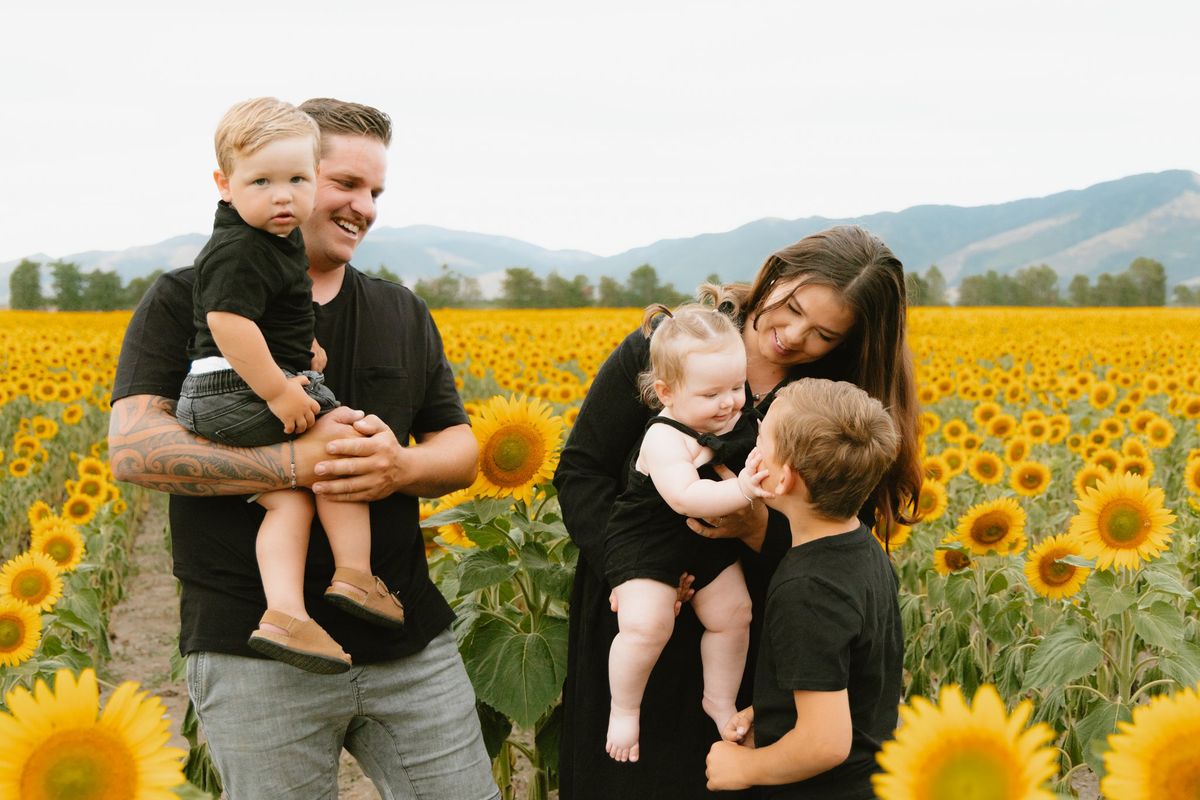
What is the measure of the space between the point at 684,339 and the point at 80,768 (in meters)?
1.50

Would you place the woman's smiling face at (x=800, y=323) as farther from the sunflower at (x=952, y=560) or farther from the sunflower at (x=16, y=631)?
the sunflower at (x=16, y=631)

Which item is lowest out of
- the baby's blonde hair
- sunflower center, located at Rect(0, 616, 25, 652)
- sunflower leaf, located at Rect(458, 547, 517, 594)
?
sunflower center, located at Rect(0, 616, 25, 652)

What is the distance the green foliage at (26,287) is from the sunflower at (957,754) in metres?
60.5

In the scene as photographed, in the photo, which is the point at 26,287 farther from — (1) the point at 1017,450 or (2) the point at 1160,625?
(2) the point at 1160,625

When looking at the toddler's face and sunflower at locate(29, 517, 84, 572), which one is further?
sunflower at locate(29, 517, 84, 572)

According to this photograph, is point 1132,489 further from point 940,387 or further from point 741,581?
point 940,387

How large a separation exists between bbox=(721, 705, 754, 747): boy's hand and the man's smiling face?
A: 1.43m

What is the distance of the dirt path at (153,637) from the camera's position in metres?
4.98

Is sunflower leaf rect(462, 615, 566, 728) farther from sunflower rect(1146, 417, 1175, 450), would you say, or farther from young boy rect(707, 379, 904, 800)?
sunflower rect(1146, 417, 1175, 450)

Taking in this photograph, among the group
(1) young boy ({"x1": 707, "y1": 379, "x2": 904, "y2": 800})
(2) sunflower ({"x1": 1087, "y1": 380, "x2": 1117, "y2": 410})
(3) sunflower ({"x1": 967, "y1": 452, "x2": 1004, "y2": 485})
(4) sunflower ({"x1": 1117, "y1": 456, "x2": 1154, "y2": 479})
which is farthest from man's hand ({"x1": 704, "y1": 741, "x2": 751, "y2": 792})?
(2) sunflower ({"x1": 1087, "y1": 380, "x2": 1117, "y2": 410})

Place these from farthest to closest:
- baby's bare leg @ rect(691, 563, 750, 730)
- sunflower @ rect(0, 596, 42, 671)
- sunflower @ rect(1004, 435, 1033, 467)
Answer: sunflower @ rect(1004, 435, 1033, 467) < sunflower @ rect(0, 596, 42, 671) < baby's bare leg @ rect(691, 563, 750, 730)

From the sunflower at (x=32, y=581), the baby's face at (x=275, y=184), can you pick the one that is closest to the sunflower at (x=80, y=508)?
the sunflower at (x=32, y=581)

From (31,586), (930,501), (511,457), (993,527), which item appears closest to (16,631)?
(31,586)

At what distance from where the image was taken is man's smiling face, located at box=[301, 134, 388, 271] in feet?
7.97
